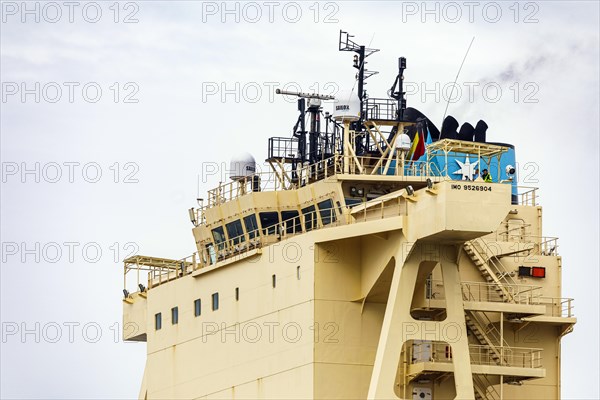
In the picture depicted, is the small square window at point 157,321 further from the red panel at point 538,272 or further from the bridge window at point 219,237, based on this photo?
the red panel at point 538,272

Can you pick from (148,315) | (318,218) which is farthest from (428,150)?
(148,315)

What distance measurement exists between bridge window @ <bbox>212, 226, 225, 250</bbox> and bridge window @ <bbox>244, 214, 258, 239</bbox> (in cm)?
196

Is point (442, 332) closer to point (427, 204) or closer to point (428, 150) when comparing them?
point (427, 204)

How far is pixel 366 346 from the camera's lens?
56938mm

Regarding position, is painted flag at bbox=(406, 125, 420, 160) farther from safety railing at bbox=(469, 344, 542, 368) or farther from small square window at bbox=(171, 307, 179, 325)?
small square window at bbox=(171, 307, 179, 325)

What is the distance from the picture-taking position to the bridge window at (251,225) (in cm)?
6225

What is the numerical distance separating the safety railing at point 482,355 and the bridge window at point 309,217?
632 cm

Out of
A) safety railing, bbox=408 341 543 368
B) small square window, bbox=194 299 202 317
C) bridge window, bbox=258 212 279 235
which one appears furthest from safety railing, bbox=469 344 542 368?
small square window, bbox=194 299 202 317

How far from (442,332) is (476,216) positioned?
155 inches

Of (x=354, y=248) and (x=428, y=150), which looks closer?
(x=354, y=248)

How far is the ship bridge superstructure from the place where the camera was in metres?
54.0

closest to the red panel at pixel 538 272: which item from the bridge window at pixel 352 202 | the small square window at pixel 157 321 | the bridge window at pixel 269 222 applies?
the bridge window at pixel 352 202

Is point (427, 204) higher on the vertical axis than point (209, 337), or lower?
higher

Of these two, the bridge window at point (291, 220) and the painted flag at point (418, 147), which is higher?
the painted flag at point (418, 147)
